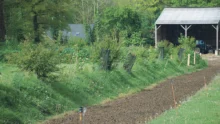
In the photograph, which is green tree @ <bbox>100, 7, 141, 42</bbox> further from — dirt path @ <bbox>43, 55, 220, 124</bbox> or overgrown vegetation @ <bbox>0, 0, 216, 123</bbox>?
dirt path @ <bbox>43, 55, 220, 124</bbox>

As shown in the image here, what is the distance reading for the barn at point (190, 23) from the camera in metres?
58.9

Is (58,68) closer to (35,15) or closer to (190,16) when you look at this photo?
(35,15)

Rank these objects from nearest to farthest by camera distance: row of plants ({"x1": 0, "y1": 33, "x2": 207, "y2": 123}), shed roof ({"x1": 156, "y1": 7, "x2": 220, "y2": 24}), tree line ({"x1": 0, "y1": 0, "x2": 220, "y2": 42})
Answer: row of plants ({"x1": 0, "y1": 33, "x2": 207, "y2": 123})
tree line ({"x1": 0, "y1": 0, "x2": 220, "y2": 42})
shed roof ({"x1": 156, "y1": 7, "x2": 220, "y2": 24})

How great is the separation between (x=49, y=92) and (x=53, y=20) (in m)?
33.0

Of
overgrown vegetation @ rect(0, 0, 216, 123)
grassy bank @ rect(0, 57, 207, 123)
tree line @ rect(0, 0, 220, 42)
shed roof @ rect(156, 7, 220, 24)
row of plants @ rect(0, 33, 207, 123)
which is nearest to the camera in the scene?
grassy bank @ rect(0, 57, 207, 123)

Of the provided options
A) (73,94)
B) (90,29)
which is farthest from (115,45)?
(90,29)

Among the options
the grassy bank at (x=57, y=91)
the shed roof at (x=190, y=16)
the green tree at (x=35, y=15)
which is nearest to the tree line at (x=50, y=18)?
the green tree at (x=35, y=15)

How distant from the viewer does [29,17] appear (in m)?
51.1

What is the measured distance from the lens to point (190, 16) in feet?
200

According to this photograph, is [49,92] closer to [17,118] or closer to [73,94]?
[73,94]

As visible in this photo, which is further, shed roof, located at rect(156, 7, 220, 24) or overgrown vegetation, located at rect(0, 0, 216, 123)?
shed roof, located at rect(156, 7, 220, 24)

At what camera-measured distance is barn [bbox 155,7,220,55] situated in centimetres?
5891

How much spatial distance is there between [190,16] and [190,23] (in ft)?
8.61

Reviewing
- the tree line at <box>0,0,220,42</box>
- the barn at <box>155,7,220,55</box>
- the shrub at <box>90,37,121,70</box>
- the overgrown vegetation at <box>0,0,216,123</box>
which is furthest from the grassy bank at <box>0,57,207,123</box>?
the barn at <box>155,7,220,55</box>
